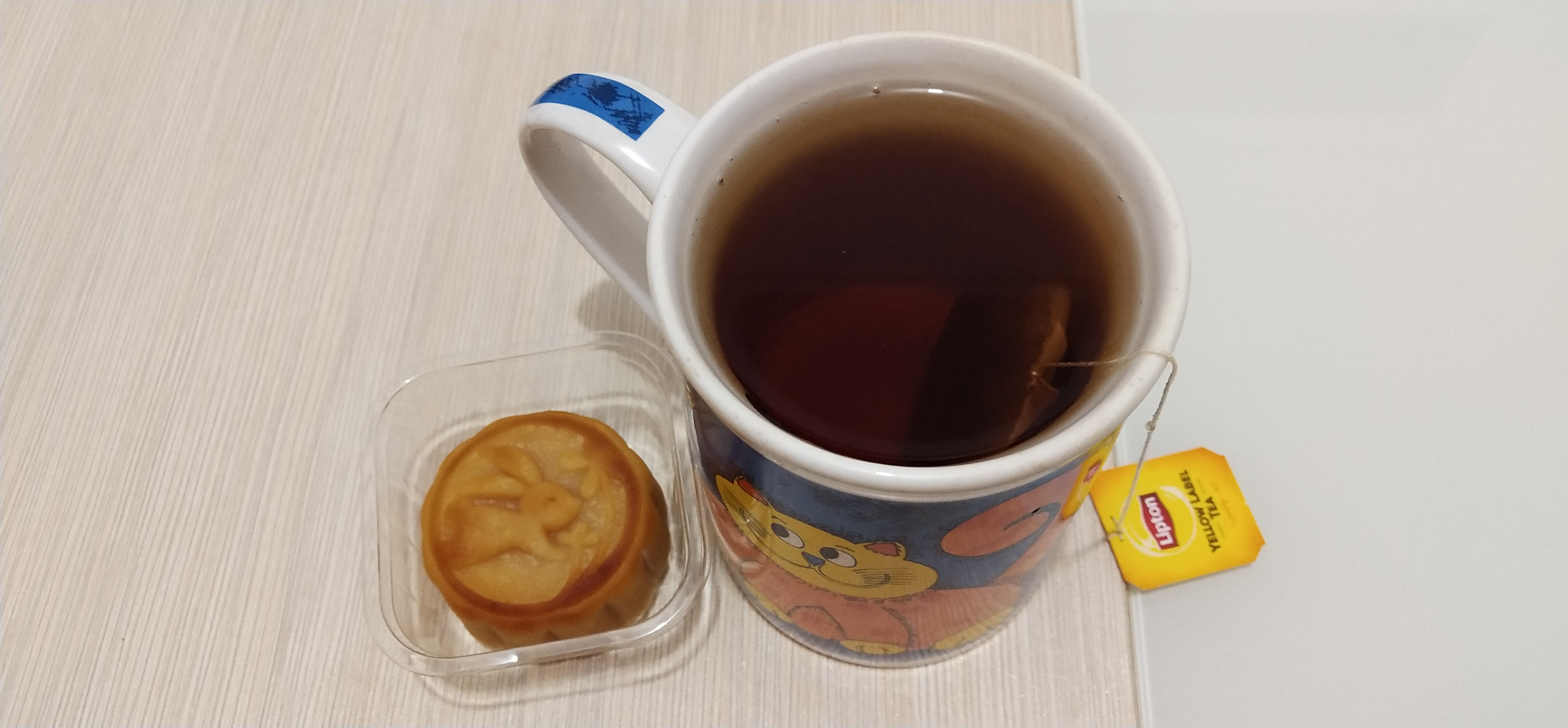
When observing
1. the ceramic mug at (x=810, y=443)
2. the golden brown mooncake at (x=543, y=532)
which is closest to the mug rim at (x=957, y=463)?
the ceramic mug at (x=810, y=443)

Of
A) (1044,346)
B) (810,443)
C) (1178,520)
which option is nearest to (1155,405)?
(1178,520)

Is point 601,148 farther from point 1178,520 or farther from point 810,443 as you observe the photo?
point 1178,520

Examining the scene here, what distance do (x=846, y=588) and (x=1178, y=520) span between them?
1.03 feet

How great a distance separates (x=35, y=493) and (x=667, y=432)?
0.50 m

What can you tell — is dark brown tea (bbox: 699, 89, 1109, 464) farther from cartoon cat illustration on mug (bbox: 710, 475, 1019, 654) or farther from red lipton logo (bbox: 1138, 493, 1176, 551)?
red lipton logo (bbox: 1138, 493, 1176, 551)

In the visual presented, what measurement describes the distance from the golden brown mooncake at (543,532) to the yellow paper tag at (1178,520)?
33 centimetres

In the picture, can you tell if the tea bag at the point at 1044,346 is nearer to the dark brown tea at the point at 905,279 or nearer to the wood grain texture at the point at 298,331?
the dark brown tea at the point at 905,279

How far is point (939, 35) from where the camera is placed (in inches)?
20.2

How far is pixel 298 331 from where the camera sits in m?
0.80

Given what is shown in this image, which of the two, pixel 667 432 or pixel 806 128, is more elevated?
pixel 806 128

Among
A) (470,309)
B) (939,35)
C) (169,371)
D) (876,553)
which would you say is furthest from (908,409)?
(169,371)

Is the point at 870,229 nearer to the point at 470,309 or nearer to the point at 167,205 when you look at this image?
the point at 470,309

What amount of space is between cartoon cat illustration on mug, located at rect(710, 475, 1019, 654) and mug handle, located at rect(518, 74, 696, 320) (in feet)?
0.41

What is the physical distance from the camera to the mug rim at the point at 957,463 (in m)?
0.39
